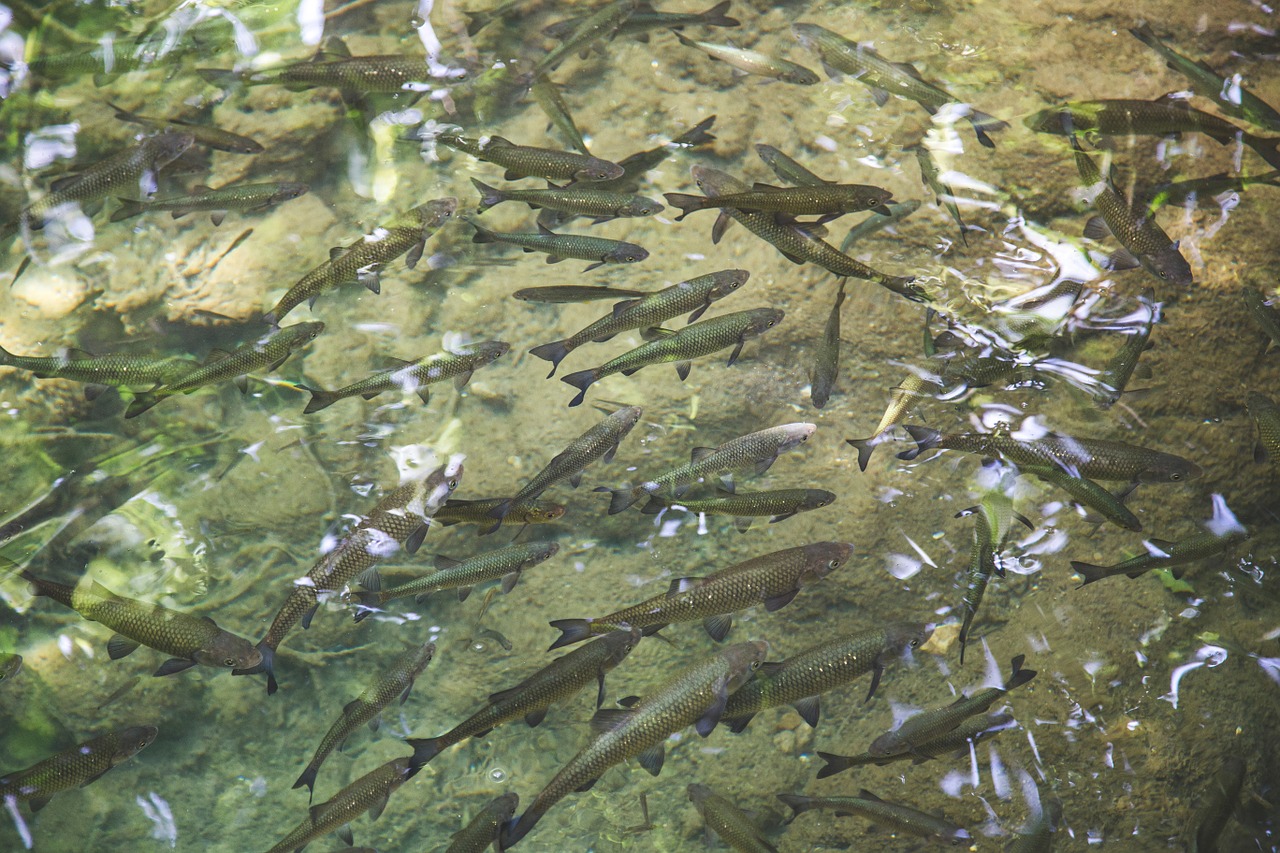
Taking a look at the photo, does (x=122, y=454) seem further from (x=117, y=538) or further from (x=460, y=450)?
(x=460, y=450)

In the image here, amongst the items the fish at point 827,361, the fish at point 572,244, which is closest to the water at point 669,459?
the fish at point 827,361

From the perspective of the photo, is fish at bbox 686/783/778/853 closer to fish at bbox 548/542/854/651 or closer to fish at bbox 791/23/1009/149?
fish at bbox 548/542/854/651

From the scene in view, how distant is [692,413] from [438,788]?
110 inches

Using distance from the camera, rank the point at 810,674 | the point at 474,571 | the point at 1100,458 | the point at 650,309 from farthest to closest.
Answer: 1. the point at 650,309
2. the point at 474,571
3. the point at 1100,458
4. the point at 810,674

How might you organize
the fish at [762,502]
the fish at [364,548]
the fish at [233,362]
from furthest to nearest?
the fish at [233,362] < the fish at [762,502] < the fish at [364,548]

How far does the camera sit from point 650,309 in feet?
13.8

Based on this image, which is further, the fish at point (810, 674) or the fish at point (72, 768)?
the fish at point (72, 768)

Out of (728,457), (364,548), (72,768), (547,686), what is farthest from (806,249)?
(72,768)

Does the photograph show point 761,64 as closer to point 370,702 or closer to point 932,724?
point 932,724

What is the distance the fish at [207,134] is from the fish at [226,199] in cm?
45

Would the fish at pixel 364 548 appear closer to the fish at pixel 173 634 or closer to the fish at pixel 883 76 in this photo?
the fish at pixel 173 634

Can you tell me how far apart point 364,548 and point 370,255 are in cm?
177

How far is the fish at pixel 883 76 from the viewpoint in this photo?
483 cm

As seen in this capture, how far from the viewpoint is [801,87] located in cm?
540
